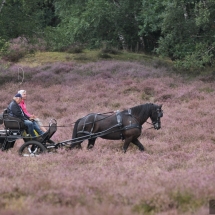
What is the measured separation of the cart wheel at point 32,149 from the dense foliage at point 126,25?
40.5 ft

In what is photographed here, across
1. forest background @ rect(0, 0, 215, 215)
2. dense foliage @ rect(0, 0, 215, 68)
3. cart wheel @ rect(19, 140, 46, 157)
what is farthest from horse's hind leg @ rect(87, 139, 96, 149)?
dense foliage @ rect(0, 0, 215, 68)

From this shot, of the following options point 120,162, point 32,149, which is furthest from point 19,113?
point 120,162

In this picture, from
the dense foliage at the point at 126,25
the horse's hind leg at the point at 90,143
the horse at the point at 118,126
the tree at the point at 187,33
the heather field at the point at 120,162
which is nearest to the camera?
the heather field at the point at 120,162

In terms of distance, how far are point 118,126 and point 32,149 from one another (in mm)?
2521

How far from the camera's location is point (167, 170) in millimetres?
8578

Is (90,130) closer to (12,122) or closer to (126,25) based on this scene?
(12,122)

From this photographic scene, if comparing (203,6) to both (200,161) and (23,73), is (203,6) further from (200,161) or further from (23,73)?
(200,161)

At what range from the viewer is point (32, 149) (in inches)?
422

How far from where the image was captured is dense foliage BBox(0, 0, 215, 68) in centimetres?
2186

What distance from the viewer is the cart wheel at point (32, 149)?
10.4 meters

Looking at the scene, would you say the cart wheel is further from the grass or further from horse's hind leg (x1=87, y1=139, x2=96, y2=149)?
the grass

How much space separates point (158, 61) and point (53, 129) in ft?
Result: 56.2

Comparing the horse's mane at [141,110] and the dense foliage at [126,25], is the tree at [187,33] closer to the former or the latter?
the dense foliage at [126,25]

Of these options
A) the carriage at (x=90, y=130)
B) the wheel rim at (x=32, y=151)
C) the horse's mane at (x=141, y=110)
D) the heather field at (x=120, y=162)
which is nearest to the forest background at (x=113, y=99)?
the heather field at (x=120, y=162)
